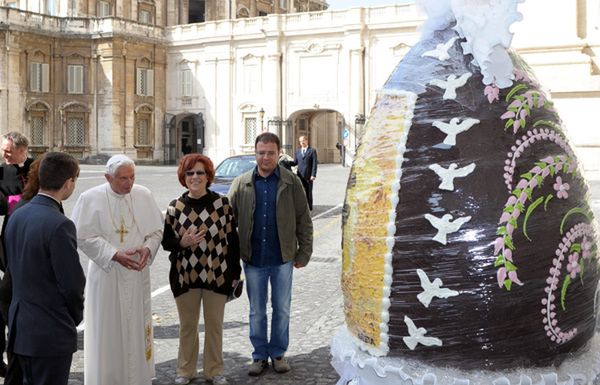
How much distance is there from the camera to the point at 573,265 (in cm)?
264

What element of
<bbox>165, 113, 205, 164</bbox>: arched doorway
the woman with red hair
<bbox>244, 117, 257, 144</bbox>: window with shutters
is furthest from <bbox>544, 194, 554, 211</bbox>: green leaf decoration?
<bbox>165, 113, 205, 164</bbox>: arched doorway

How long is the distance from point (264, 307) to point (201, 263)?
64cm

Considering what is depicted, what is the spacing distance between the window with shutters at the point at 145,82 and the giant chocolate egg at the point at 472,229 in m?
41.5

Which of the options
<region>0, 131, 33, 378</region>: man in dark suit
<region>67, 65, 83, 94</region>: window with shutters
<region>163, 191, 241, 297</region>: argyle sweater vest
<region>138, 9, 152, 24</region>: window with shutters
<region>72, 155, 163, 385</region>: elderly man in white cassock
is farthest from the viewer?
<region>138, 9, 152, 24</region>: window with shutters

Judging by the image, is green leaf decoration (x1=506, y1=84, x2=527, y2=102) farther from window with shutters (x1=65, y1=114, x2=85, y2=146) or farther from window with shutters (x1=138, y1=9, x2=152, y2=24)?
window with shutters (x1=138, y1=9, x2=152, y2=24)

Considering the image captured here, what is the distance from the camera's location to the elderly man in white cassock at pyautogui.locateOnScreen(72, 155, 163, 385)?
4.19 meters

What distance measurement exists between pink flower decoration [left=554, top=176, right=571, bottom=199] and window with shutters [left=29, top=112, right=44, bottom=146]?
4077cm

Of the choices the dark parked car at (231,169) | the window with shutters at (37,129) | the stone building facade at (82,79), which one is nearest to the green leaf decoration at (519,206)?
the dark parked car at (231,169)

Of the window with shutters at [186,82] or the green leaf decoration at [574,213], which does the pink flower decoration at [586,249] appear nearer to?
the green leaf decoration at [574,213]

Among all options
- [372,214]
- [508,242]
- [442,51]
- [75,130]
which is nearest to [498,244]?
[508,242]

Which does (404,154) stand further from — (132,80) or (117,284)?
(132,80)

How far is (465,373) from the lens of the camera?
8.35 feet

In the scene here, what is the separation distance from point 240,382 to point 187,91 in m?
40.2

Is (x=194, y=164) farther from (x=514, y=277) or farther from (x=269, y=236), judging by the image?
(x=514, y=277)
